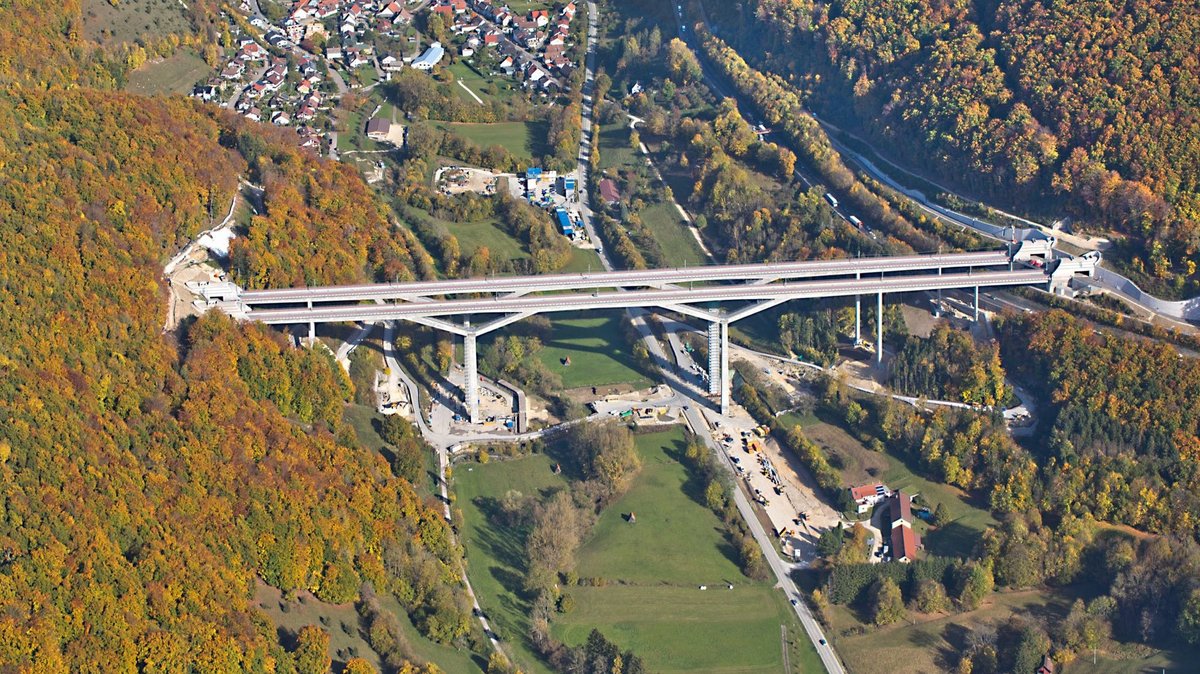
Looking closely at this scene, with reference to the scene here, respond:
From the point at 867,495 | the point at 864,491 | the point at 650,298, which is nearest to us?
the point at 867,495

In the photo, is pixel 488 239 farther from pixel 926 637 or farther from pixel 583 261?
pixel 926 637

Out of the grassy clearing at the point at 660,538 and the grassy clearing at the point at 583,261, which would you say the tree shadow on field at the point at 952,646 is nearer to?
the grassy clearing at the point at 660,538

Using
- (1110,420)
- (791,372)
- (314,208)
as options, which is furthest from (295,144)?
(1110,420)

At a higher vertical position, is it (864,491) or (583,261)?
(583,261)

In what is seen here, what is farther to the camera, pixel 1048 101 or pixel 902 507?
pixel 1048 101

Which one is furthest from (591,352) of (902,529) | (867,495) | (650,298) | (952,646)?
(952,646)

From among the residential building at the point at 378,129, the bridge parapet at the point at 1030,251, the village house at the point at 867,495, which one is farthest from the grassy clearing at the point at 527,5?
the village house at the point at 867,495
